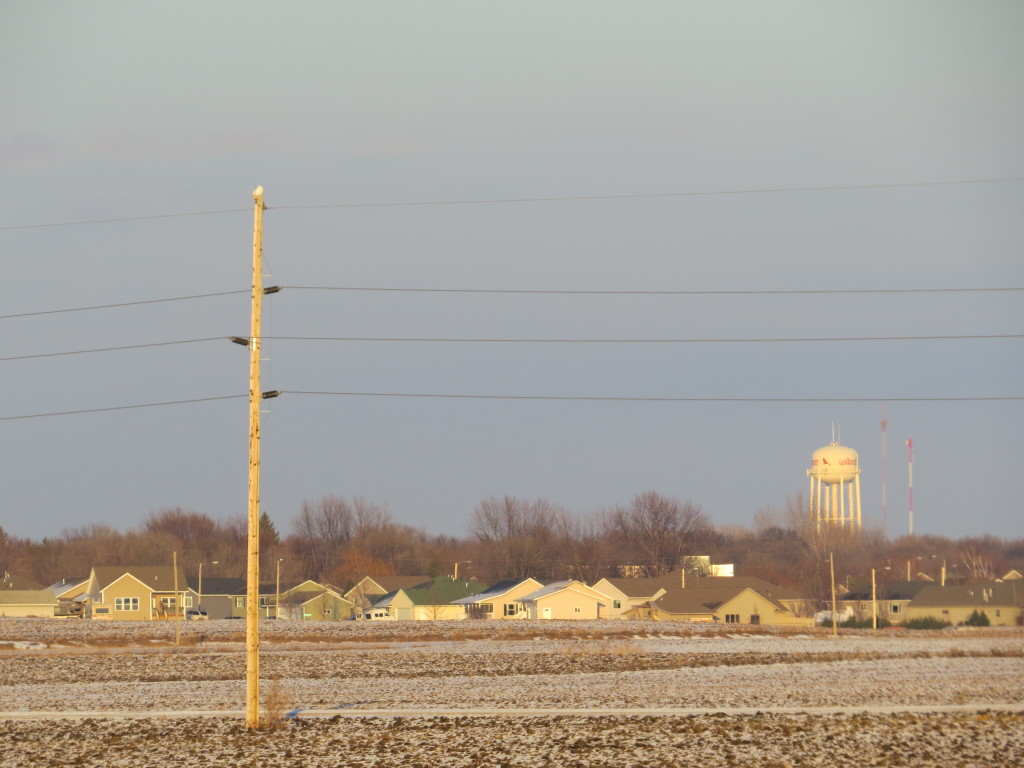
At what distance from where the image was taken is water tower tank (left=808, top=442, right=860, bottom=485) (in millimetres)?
131000

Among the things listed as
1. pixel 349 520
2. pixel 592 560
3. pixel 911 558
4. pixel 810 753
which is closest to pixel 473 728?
pixel 810 753

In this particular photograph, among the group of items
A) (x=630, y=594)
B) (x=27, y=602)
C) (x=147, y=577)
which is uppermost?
(x=147, y=577)

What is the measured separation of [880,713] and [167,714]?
1676cm

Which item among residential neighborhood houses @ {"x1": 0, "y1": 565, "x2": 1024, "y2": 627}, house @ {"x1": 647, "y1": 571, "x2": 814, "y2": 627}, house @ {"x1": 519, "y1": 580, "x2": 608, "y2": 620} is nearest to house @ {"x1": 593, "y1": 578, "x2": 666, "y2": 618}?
residential neighborhood houses @ {"x1": 0, "y1": 565, "x2": 1024, "y2": 627}

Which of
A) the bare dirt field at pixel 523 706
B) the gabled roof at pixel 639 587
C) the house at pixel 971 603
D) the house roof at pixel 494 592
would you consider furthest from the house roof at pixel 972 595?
the house roof at pixel 494 592

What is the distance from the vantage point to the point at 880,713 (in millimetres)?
26969

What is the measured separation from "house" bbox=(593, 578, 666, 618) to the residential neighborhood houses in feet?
0.36

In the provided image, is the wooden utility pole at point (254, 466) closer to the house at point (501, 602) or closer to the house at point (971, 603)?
the house at point (971, 603)

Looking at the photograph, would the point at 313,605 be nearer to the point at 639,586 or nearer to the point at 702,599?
the point at 639,586

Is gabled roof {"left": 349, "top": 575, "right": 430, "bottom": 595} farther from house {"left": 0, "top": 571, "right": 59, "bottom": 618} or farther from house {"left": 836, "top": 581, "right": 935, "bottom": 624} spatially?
house {"left": 836, "top": 581, "right": 935, "bottom": 624}

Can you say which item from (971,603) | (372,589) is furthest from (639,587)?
(971,603)

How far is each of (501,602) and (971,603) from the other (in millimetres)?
42285

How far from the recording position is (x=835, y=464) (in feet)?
430

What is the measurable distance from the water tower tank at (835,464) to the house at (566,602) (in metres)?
33.1
